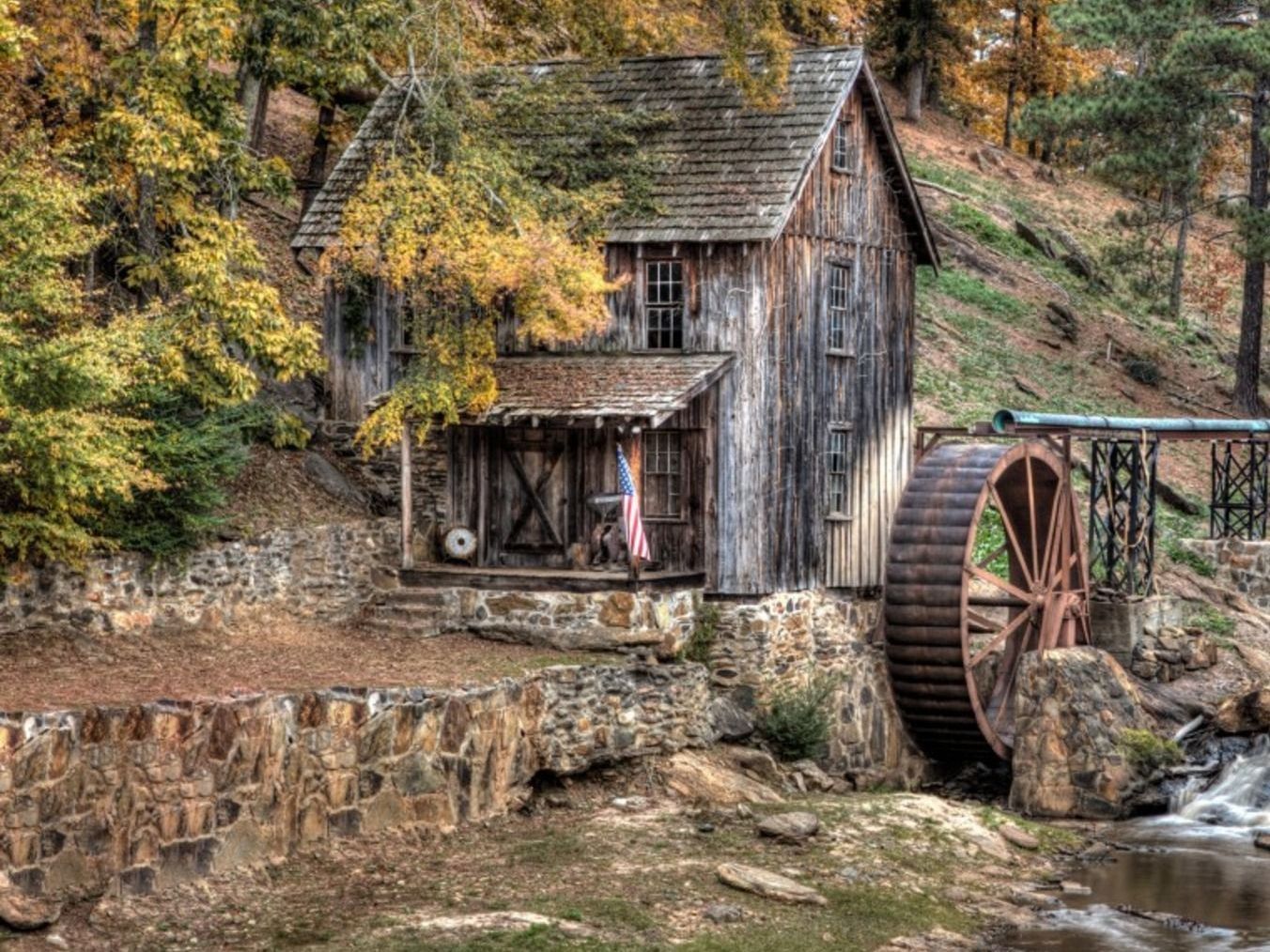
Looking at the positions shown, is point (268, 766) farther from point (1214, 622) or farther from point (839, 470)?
point (1214, 622)

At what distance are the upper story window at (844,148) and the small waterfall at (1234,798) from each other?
9763 mm

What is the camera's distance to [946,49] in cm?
5631

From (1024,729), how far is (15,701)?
14715 millimetres

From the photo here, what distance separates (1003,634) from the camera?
96.1ft

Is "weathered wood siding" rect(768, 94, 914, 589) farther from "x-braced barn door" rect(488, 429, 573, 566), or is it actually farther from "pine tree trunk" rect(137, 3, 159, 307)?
"pine tree trunk" rect(137, 3, 159, 307)

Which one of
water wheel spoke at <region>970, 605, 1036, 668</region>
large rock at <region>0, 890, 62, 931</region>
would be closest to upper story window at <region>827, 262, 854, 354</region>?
water wheel spoke at <region>970, 605, 1036, 668</region>

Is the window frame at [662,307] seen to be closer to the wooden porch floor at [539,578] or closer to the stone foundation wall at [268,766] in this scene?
the wooden porch floor at [539,578]

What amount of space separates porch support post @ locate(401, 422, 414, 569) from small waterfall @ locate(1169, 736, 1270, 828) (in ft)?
35.4

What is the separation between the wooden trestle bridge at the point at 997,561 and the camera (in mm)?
28016

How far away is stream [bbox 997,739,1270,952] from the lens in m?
19.8

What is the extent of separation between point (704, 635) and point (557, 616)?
2183 millimetres

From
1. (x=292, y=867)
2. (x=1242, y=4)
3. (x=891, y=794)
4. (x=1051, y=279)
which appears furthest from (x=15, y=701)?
(x=1051, y=279)

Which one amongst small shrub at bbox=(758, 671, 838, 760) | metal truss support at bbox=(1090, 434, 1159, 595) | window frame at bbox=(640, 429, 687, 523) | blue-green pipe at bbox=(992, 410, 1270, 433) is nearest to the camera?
small shrub at bbox=(758, 671, 838, 760)

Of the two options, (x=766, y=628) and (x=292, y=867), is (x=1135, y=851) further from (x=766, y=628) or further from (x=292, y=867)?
(x=292, y=867)
